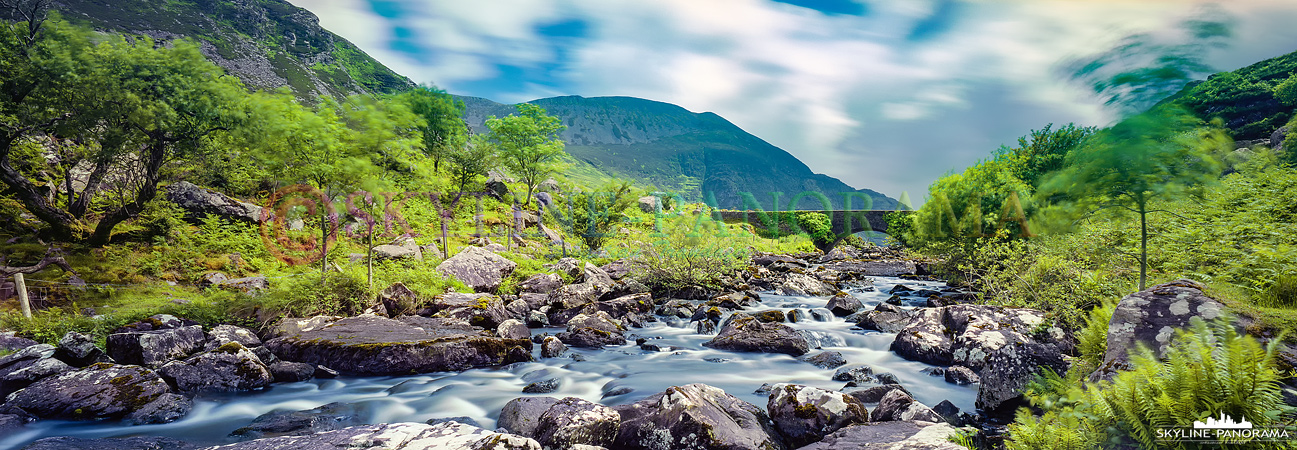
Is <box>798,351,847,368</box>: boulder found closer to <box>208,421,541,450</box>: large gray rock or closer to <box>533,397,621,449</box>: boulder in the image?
<box>533,397,621,449</box>: boulder

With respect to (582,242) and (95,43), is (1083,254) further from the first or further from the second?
(95,43)

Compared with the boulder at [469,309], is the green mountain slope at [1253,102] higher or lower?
higher

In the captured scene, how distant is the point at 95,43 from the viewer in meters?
14.5

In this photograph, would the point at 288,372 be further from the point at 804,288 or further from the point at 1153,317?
the point at 804,288

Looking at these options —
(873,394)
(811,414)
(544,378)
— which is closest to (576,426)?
(811,414)

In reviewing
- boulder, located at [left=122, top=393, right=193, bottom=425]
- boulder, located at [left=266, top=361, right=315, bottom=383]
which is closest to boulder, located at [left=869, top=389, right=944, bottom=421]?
boulder, located at [left=266, top=361, right=315, bottom=383]

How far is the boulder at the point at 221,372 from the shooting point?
25.8ft

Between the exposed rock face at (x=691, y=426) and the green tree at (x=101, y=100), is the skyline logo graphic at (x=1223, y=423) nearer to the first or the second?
the exposed rock face at (x=691, y=426)

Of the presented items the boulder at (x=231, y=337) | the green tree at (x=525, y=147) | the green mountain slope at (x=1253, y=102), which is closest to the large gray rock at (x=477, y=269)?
the boulder at (x=231, y=337)

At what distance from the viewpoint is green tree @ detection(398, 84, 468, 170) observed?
33.2 m

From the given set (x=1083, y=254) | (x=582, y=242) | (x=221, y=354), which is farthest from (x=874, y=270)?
(x=221, y=354)

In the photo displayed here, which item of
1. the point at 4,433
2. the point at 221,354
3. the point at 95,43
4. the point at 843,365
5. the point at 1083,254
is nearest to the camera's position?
the point at 4,433

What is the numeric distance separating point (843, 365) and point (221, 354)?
39.0ft

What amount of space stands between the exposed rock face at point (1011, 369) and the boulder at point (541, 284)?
14464 millimetres
